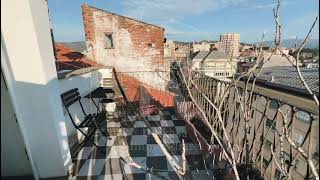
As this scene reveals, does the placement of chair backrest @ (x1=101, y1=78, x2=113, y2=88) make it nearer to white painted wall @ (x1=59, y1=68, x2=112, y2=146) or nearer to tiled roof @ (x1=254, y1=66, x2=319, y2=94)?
white painted wall @ (x1=59, y1=68, x2=112, y2=146)

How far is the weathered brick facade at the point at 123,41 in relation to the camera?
6926mm

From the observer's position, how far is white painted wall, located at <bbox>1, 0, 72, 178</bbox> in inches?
80.5

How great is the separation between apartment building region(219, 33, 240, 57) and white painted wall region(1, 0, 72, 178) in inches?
67.7

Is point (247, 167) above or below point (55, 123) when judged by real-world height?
below

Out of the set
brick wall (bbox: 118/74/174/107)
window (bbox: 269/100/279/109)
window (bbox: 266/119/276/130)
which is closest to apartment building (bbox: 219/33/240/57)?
window (bbox: 269/100/279/109)

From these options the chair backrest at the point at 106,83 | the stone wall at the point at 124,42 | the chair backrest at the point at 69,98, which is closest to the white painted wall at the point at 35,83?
the chair backrest at the point at 69,98

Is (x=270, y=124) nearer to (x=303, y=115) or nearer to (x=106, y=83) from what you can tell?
(x=303, y=115)

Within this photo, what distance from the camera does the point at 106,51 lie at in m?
7.08

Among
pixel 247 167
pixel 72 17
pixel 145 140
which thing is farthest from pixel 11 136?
pixel 72 17

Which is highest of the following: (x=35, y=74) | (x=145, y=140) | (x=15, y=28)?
(x=15, y=28)

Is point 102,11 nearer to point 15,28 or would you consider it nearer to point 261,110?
point 15,28

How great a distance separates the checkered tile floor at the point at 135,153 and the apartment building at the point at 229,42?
1275 mm

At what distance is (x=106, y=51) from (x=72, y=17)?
4.58ft

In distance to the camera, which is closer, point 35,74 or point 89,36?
point 35,74
